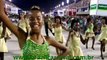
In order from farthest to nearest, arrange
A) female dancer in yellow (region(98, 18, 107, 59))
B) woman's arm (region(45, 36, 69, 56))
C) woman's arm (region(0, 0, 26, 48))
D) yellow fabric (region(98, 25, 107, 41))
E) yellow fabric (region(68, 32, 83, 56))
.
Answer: yellow fabric (region(98, 25, 107, 41)) < female dancer in yellow (region(98, 18, 107, 59)) < yellow fabric (region(68, 32, 83, 56)) < woman's arm (region(45, 36, 69, 56)) < woman's arm (region(0, 0, 26, 48))

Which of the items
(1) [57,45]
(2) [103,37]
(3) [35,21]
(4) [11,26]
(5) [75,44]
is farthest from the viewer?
(2) [103,37]

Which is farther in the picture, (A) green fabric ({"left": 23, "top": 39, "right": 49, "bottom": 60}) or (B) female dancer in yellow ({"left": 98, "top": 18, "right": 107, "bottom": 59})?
(B) female dancer in yellow ({"left": 98, "top": 18, "right": 107, "bottom": 59})

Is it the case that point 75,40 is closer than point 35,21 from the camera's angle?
No

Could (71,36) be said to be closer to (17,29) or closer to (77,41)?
(77,41)

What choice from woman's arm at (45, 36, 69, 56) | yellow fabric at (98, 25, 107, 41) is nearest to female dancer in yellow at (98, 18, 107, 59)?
yellow fabric at (98, 25, 107, 41)

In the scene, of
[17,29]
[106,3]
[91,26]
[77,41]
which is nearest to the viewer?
[17,29]

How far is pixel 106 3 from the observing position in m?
15.8

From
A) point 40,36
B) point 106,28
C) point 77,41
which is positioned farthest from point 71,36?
point 40,36

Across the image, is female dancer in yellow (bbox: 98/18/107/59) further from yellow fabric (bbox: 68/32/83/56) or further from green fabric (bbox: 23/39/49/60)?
green fabric (bbox: 23/39/49/60)

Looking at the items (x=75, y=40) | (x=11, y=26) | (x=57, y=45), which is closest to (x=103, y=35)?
(x=75, y=40)

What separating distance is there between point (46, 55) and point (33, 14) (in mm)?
534

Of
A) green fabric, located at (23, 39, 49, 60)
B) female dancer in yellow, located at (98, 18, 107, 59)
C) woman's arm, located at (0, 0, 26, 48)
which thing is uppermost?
woman's arm, located at (0, 0, 26, 48)

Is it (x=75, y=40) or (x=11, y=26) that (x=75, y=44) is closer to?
(x=75, y=40)

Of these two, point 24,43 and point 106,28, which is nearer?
point 24,43
